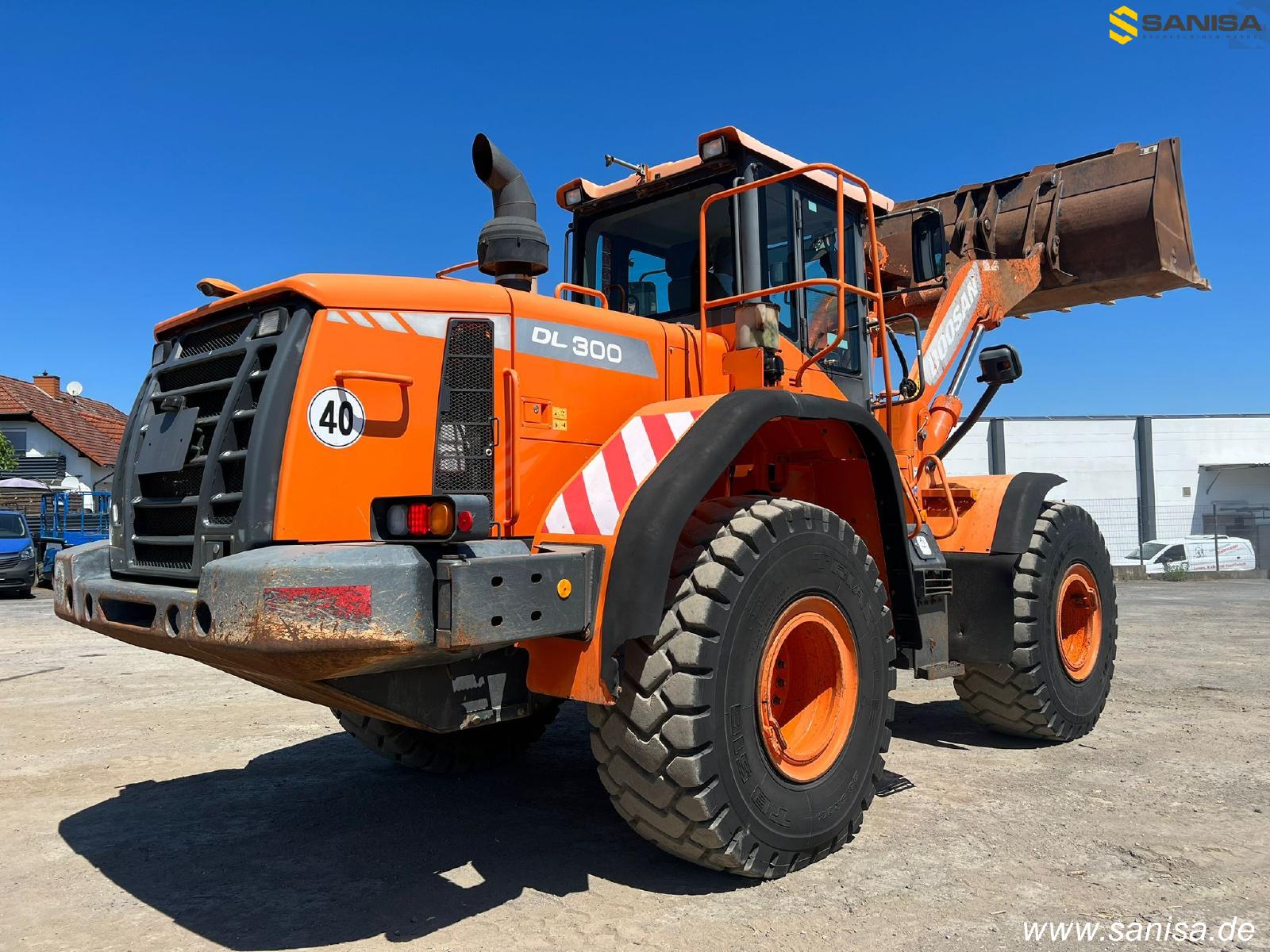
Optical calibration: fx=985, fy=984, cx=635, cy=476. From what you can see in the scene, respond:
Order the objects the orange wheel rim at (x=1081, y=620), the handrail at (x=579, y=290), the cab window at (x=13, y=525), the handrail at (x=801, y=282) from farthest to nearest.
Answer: the cab window at (x=13, y=525) < the orange wheel rim at (x=1081, y=620) < the handrail at (x=579, y=290) < the handrail at (x=801, y=282)

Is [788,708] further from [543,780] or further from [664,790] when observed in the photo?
[543,780]

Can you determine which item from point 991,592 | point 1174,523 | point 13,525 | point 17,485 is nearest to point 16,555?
point 13,525

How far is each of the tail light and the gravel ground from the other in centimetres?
133

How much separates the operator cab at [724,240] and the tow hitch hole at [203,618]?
2712mm

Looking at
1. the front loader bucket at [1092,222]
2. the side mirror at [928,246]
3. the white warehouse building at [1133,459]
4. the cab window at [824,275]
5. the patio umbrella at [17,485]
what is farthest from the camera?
the white warehouse building at [1133,459]

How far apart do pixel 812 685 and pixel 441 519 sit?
6.35ft

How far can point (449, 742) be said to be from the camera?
208 inches

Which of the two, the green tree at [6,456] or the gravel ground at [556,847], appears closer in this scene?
the gravel ground at [556,847]

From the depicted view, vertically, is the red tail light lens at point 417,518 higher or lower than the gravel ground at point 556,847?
higher

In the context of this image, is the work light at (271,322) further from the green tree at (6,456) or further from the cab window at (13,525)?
the green tree at (6,456)

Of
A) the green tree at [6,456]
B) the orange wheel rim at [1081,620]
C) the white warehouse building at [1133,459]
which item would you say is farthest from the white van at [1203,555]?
the green tree at [6,456]

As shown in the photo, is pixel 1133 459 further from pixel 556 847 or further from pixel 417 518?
pixel 417 518

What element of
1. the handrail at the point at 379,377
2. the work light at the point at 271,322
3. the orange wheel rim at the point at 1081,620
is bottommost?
the orange wheel rim at the point at 1081,620

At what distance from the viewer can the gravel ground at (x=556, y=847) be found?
3.30 meters
